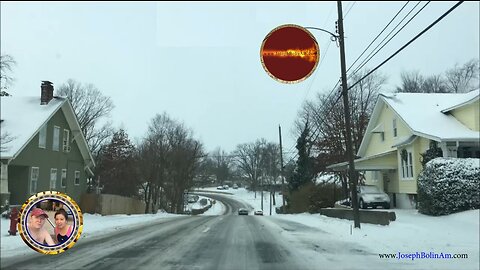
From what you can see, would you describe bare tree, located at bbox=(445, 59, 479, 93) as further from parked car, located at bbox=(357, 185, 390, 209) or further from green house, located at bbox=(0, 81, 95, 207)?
green house, located at bbox=(0, 81, 95, 207)

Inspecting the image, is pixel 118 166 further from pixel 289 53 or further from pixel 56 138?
pixel 289 53

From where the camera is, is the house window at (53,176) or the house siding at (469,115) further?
the house siding at (469,115)

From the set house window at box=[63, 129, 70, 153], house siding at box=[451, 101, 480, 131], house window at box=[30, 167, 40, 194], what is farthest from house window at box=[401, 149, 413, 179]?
house window at box=[30, 167, 40, 194]

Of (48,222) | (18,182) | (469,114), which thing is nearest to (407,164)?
(469,114)

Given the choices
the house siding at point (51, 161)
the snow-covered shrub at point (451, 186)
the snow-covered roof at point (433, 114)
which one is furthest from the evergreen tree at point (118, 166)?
the snow-covered roof at point (433, 114)

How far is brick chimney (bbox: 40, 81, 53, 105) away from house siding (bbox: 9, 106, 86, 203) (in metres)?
0.16

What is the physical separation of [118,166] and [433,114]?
14.0 meters

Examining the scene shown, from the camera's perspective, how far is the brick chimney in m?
4.10

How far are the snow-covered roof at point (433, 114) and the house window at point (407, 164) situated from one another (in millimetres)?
2819

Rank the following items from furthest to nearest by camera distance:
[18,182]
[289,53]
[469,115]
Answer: [469,115]
[18,182]
[289,53]

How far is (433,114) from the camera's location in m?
16.1

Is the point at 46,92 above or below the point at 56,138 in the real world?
above

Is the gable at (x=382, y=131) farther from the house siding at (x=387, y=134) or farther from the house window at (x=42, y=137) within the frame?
the house window at (x=42, y=137)

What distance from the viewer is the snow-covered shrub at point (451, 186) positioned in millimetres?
7820
